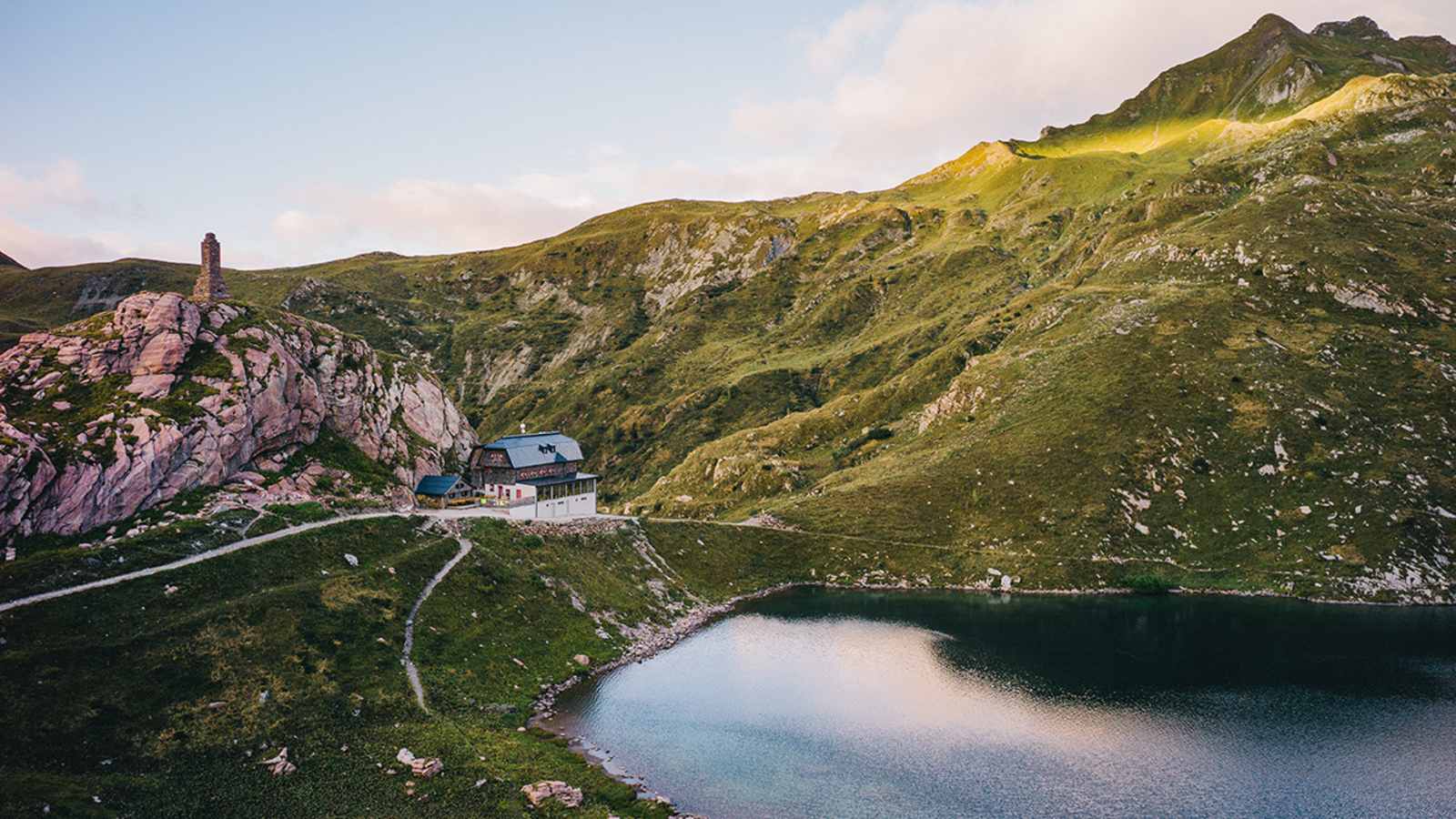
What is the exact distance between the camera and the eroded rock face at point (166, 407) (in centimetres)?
6406

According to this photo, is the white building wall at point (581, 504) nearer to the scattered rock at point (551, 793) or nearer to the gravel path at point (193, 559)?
the gravel path at point (193, 559)

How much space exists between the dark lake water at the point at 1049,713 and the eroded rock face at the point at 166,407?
42509 millimetres

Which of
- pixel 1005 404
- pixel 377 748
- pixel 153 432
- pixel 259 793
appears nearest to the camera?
pixel 259 793

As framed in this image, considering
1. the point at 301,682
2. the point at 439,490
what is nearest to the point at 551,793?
the point at 301,682

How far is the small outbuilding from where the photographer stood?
9812cm

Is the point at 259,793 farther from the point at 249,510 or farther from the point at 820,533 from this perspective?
the point at 820,533

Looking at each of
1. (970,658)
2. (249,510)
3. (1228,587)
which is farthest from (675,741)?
(1228,587)

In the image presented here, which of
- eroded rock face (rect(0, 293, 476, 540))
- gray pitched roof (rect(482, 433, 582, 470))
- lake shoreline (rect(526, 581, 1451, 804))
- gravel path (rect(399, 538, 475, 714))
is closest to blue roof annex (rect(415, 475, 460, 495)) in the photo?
eroded rock face (rect(0, 293, 476, 540))

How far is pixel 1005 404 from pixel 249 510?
118898mm

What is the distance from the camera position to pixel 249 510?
73.8m

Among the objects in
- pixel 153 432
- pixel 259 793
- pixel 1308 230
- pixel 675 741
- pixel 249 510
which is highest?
pixel 1308 230

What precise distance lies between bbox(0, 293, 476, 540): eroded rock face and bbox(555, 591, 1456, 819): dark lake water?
4251cm

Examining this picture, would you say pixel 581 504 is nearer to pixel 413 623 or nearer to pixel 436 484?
pixel 436 484

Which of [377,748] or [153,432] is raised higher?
[153,432]
